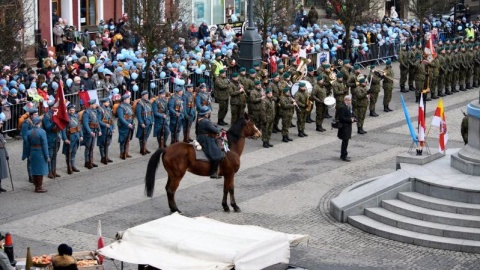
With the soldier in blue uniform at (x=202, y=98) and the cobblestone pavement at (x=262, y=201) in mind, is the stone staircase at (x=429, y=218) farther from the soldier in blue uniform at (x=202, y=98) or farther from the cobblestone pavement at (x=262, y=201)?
the soldier in blue uniform at (x=202, y=98)

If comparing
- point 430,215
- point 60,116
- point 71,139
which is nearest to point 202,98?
point 71,139

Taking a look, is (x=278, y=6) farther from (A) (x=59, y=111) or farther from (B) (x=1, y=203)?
(B) (x=1, y=203)

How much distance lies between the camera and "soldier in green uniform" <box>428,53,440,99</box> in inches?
1502

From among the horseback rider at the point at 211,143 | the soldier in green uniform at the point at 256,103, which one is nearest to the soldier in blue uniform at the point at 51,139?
the horseback rider at the point at 211,143

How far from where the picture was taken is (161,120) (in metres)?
29.5

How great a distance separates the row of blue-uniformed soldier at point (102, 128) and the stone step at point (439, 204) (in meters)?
7.67

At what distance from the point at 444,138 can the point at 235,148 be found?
4.68 meters

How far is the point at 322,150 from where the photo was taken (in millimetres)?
29703

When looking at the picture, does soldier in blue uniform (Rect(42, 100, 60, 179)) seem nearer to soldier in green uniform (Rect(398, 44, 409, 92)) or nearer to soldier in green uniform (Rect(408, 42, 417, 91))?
soldier in green uniform (Rect(408, 42, 417, 91))

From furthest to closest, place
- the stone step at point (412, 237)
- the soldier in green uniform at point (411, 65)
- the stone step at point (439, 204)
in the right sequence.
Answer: the soldier in green uniform at point (411, 65)
the stone step at point (439, 204)
the stone step at point (412, 237)

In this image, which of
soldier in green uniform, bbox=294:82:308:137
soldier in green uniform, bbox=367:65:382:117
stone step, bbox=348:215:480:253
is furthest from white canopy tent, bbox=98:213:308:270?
soldier in green uniform, bbox=367:65:382:117

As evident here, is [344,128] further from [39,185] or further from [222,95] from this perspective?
[39,185]

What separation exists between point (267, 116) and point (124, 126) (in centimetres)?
406

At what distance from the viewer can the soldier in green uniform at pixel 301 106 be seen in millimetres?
31422
